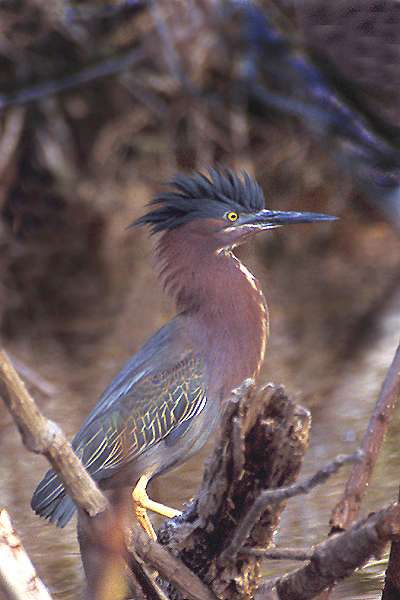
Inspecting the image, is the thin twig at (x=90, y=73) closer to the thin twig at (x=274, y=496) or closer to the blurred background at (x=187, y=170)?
the blurred background at (x=187, y=170)

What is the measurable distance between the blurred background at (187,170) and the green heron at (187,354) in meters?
1.35

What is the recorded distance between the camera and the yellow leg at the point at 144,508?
8.57 feet

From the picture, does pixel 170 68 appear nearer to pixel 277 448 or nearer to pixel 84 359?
pixel 84 359

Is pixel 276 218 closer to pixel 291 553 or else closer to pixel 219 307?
pixel 219 307

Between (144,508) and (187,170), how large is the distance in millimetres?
6166

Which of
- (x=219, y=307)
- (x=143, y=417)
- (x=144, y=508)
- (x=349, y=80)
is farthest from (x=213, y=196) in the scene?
(x=349, y=80)

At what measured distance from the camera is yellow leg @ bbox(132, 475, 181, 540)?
103 inches

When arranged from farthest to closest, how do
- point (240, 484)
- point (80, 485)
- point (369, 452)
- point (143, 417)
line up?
point (143, 417) → point (369, 452) → point (240, 484) → point (80, 485)

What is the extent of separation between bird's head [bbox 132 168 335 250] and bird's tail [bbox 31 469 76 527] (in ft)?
3.14

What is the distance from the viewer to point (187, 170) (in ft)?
27.9

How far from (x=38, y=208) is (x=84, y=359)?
2311mm

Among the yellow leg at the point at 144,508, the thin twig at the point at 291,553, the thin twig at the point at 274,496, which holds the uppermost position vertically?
the yellow leg at the point at 144,508

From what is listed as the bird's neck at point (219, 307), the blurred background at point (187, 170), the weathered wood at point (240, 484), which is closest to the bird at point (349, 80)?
the blurred background at point (187, 170)

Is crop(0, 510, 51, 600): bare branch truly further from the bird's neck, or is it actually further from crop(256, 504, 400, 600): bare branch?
the bird's neck
